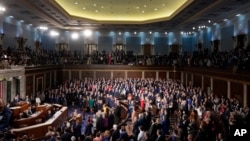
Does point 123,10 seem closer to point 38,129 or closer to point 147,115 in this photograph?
point 38,129

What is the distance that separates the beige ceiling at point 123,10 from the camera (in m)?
28.0

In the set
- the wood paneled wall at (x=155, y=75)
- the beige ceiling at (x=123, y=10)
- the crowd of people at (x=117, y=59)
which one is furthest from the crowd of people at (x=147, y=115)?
the beige ceiling at (x=123, y=10)

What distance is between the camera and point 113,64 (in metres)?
35.6

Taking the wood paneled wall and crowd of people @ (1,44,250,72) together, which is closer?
the wood paneled wall

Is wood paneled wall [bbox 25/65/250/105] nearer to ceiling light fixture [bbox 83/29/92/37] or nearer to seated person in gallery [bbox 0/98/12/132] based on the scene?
ceiling light fixture [bbox 83/29/92/37]

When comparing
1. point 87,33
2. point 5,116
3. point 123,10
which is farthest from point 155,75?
point 5,116

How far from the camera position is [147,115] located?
13703 millimetres

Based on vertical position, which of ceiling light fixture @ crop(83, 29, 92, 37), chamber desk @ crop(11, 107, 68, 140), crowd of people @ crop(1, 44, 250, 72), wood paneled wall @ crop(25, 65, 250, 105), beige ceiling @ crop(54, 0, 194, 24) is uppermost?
beige ceiling @ crop(54, 0, 194, 24)

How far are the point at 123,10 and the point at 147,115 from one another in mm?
20594

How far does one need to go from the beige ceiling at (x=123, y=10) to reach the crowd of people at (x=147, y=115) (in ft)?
23.8

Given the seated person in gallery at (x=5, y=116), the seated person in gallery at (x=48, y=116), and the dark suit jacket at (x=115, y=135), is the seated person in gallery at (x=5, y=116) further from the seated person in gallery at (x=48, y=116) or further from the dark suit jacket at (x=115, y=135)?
the dark suit jacket at (x=115, y=135)

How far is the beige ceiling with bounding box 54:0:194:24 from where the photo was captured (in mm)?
28017


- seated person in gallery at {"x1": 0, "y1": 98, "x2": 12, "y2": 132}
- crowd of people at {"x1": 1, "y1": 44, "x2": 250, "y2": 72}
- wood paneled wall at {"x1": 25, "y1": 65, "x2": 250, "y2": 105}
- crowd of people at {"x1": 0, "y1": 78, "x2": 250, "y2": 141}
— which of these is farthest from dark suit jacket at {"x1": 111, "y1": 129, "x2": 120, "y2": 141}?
crowd of people at {"x1": 1, "y1": 44, "x2": 250, "y2": 72}

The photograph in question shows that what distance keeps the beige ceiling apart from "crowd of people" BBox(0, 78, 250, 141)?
23.8 feet
